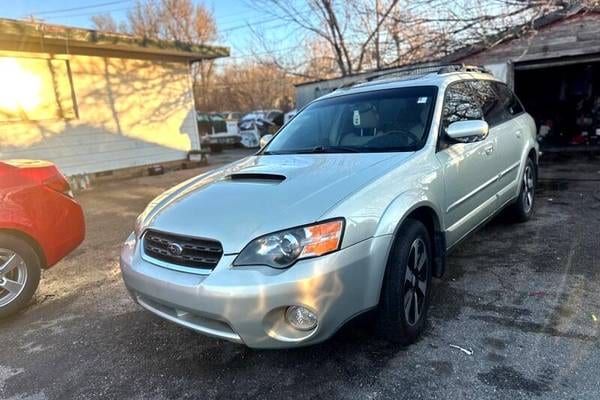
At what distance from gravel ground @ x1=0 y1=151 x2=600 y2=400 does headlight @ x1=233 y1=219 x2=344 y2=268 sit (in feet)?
2.58

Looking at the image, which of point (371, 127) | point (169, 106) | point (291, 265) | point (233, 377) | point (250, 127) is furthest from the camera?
point (250, 127)

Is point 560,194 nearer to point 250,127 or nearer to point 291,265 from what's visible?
point 291,265

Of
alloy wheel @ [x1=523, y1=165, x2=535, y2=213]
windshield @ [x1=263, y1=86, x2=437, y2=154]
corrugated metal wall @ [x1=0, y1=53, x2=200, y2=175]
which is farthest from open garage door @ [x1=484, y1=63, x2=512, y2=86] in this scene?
corrugated metal wall @ [x1=0, y1=53, x2=200, y2=175]

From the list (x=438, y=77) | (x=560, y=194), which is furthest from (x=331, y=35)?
(x=438, y=77)

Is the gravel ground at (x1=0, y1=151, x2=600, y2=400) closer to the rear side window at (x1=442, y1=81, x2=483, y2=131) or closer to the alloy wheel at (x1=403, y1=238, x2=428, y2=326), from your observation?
the alloy wheel at (x1=403, y1=238, x2=428, y2=326)

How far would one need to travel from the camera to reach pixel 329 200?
7.84ft

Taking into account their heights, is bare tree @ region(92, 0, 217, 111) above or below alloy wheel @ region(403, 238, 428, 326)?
above

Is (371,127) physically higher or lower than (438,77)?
lower

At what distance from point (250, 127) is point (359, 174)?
1711 centimetres

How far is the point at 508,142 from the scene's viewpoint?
447 cm

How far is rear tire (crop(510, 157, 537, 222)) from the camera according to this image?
5.07 m

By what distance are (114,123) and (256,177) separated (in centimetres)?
946

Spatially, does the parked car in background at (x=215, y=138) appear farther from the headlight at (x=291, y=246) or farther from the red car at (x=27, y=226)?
the headlight at (x=291, y=246)

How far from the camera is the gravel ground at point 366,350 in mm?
2420
